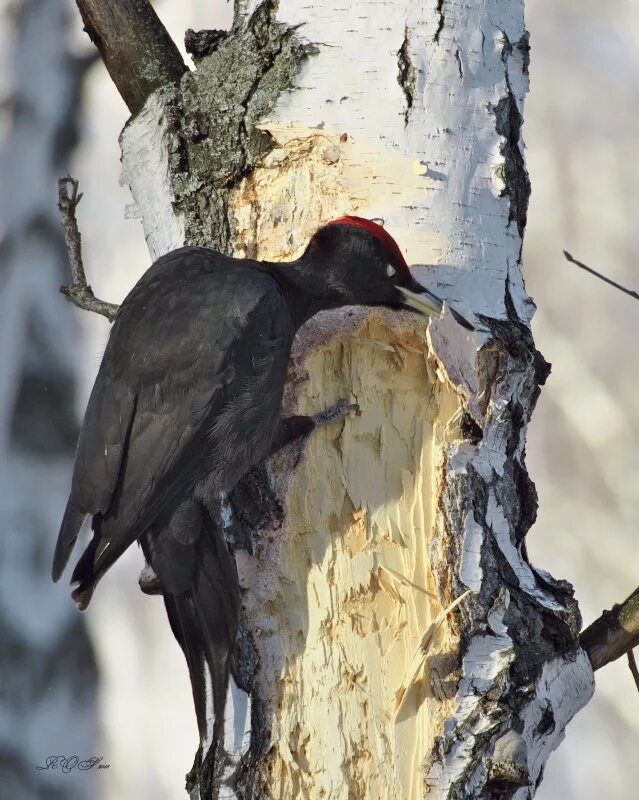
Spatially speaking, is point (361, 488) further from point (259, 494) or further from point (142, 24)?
point (142, 24)

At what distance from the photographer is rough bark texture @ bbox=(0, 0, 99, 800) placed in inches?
178

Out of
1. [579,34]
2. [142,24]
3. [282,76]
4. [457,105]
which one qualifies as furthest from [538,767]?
[579,34]

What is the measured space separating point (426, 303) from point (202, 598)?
760 millimetres

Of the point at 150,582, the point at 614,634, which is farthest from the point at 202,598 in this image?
the point at 614,634

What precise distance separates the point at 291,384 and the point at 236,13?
2.87 ft

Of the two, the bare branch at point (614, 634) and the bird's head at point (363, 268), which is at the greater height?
the bird's head at point (363, 268)

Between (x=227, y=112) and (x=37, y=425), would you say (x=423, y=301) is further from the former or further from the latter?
(x=37, y=425)

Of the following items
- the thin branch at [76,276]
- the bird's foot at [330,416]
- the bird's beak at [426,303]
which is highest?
the thin branch at [76,276]

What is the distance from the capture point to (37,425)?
4.80m

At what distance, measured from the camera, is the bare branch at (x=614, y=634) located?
7.79ft

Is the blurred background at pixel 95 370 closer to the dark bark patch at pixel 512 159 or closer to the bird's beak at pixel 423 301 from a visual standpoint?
the dark bark patch at pixel 512 159

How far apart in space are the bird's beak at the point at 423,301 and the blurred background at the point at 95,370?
7.41 feet
